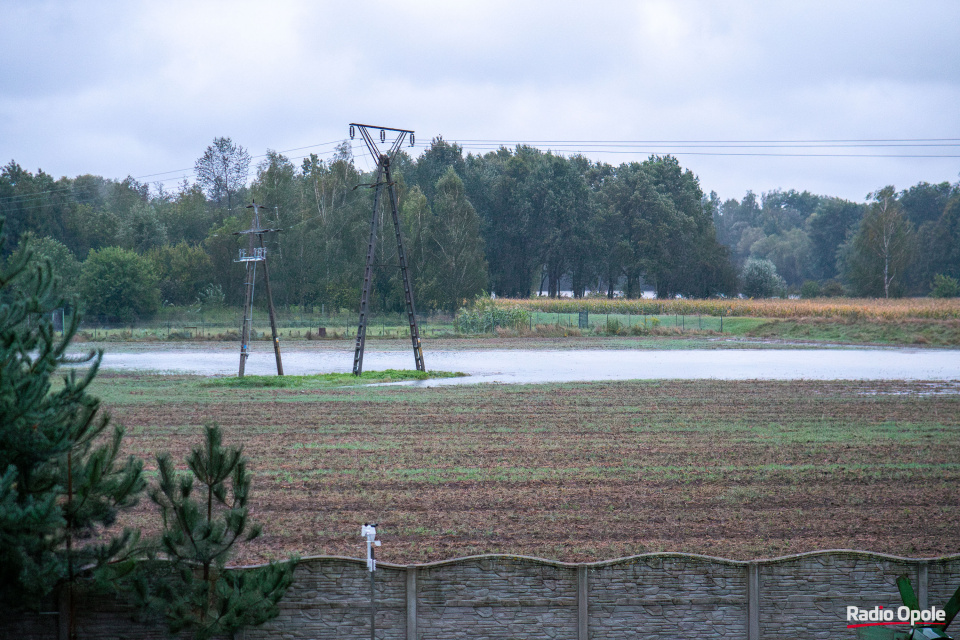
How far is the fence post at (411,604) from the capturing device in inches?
200

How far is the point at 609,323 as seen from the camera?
196ft

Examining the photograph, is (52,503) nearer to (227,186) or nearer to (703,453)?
(703,453)

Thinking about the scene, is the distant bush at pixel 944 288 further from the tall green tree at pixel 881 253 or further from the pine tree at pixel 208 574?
the pine tree at pixel 208 574

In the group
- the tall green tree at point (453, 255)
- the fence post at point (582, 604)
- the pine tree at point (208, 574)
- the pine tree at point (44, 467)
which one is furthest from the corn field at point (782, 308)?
the pine tree at point (44, 467)

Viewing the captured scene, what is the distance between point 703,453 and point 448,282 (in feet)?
208

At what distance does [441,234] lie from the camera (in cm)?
7775

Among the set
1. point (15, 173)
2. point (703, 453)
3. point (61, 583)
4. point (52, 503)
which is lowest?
point (703, 453)

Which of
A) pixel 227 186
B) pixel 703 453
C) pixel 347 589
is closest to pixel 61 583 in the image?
pixel 347 589

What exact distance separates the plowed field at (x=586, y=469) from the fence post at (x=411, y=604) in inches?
125

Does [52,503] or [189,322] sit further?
[189,322]

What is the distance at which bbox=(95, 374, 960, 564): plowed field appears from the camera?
9.08 metres

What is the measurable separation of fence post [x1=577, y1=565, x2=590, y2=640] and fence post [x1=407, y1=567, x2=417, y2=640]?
3.39ft

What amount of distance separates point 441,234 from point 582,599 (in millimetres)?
73427

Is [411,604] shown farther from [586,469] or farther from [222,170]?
[222,170]
